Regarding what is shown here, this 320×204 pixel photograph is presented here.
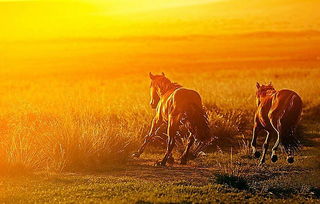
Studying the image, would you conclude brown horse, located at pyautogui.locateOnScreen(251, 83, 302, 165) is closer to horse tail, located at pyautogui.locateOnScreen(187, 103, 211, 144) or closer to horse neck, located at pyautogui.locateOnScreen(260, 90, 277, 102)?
horse neck, located at pyautogui.locateOnScreen(260, 90, 277, 102)

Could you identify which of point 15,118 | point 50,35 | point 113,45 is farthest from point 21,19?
point 15,118

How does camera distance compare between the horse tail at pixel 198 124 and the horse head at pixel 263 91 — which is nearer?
the horse tail at pixel 198 124

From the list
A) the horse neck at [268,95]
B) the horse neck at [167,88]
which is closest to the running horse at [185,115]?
the horse neck at [167,88]

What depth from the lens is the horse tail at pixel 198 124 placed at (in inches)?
507

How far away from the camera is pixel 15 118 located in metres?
17.2

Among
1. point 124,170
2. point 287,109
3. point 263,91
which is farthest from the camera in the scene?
point 263,91

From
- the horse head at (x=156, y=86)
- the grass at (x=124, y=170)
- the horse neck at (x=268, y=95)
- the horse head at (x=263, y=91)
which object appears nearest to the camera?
the grass at (x=124, y=170)

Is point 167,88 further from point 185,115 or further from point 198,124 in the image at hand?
point 198,124

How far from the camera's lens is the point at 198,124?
1290 centimetres

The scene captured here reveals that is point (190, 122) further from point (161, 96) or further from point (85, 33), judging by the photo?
point (85, 33)

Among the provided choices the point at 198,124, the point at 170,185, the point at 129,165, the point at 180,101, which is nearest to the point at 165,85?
the point at 180,101

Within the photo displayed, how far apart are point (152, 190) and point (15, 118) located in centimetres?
749

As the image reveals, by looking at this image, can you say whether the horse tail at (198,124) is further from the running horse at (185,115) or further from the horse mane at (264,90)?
the horse mane at (264,90)

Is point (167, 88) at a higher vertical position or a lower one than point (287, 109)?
higher
